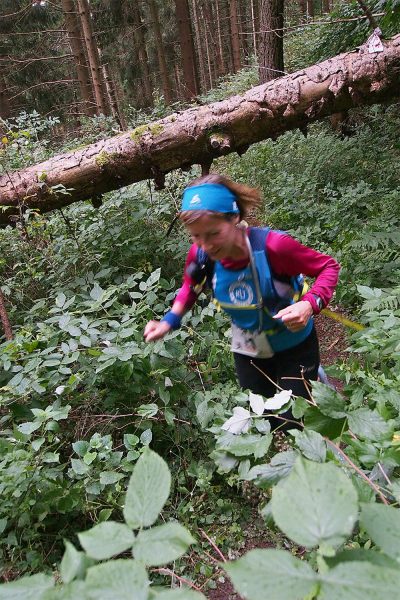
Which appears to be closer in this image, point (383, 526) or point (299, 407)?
point (383, 526)

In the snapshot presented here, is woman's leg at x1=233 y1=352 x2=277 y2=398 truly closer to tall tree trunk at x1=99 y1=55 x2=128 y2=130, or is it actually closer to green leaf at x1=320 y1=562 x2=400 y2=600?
green leaf at x1=320 y1=562 x2=400 y2=600

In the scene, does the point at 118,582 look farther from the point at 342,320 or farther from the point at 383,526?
the point at 342,320

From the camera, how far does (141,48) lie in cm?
1931

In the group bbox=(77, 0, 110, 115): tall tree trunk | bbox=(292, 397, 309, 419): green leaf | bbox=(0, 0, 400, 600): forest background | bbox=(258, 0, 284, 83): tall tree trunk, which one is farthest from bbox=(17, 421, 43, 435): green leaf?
bbox=(77, 0, 110, 115): tall tree trunk

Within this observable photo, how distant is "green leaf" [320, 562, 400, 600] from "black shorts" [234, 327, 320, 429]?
1.79m

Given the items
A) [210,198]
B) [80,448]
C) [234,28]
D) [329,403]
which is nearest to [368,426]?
[329,403]

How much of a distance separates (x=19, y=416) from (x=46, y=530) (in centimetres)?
70

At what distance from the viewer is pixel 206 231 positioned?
193 centimetres

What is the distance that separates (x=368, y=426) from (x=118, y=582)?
76 centimetres

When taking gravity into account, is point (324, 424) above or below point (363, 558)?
below

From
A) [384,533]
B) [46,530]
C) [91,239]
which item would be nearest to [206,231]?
[384,533]

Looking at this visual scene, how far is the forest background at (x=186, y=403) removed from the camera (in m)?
0.58

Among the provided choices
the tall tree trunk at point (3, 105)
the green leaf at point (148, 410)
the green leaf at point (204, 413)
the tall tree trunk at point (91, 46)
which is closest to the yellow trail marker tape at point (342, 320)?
the green leaf at point (204, 413)

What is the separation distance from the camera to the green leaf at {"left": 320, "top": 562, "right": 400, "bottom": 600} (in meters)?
0.47
